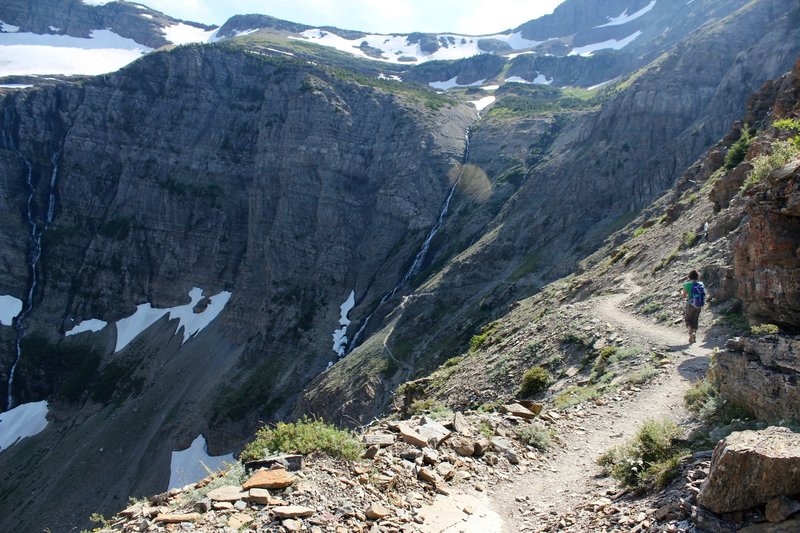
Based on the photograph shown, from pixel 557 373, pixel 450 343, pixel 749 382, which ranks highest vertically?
pixel 749 382

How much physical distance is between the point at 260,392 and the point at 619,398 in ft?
208

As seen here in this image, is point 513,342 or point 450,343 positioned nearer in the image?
point 513,342

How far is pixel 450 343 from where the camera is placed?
151 feet

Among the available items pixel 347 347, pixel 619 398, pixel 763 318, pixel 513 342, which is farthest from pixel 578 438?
pixel 347 347

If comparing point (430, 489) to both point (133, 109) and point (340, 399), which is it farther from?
point (133, 109)

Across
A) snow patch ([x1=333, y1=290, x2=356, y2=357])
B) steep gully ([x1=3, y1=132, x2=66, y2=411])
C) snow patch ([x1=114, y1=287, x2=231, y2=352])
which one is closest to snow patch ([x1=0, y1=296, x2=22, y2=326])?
steep gully ([x1=3, y1=132, x2=66, y2=411])

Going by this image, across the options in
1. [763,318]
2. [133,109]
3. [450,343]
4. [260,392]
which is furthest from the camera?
[133,109]

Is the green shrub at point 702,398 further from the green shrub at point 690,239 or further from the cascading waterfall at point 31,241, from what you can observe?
the cascading waterfall at point 31,241

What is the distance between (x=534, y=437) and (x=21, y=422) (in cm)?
9867

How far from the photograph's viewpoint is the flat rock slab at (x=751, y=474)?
5602 mm

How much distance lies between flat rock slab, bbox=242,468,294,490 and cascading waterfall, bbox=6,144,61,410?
104412mm

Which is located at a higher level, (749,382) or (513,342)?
(749,382)

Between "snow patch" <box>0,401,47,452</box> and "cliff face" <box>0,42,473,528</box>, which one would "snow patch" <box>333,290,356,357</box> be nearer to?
"cliff face" <box>0,42,473,528</box>

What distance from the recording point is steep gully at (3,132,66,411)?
3632 inches
